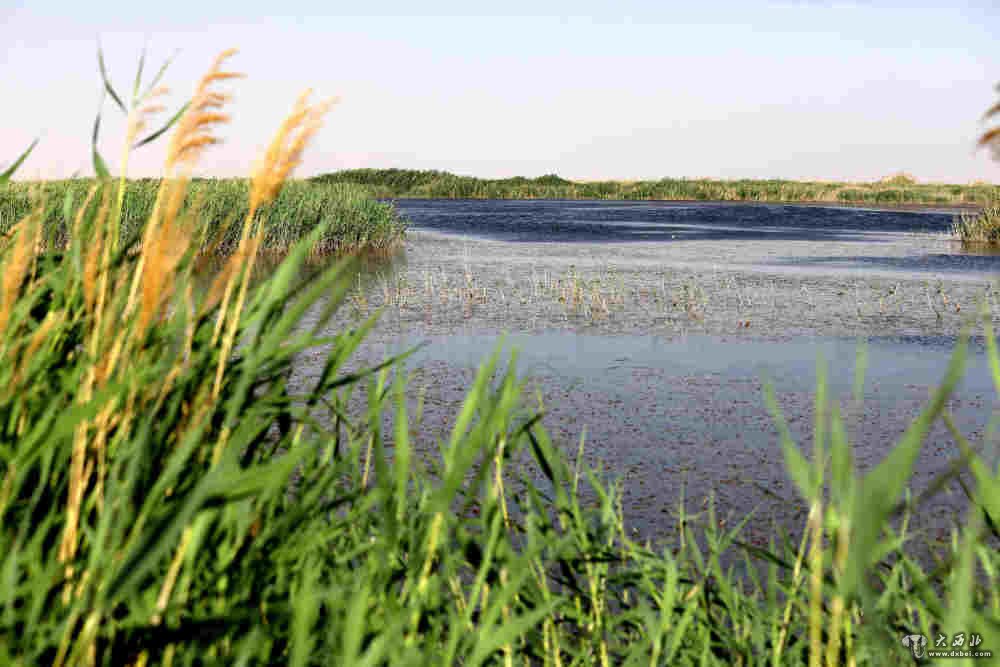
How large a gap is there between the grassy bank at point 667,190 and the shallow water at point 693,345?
3802 centimetres

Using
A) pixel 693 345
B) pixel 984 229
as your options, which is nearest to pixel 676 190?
pixel 984 229

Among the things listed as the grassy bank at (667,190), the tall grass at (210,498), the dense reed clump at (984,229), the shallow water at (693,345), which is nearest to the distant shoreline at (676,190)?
the grassy bank at (667,190)

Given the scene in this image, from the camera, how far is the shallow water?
20.3 feet

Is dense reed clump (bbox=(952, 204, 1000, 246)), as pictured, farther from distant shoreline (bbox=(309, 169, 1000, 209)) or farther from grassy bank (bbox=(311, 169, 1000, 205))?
grassy bank (bbox=(311, 169, 1000, 205))

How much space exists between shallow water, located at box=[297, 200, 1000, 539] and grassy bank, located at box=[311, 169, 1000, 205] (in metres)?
38.0

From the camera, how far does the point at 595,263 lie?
18.6 metres

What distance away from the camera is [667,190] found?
65688 millimetres

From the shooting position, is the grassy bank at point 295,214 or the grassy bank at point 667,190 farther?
the grassy bank at point 667,190

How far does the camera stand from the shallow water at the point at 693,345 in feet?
20.3

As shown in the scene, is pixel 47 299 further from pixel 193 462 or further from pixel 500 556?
pixel 500 556

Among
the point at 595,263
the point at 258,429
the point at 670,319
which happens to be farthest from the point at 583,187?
the point at 258,429

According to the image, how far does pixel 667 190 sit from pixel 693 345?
2252 inches

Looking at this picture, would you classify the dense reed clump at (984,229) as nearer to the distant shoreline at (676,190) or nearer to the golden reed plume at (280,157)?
the golden reed plume at (280,157)

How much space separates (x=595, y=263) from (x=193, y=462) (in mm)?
17175
